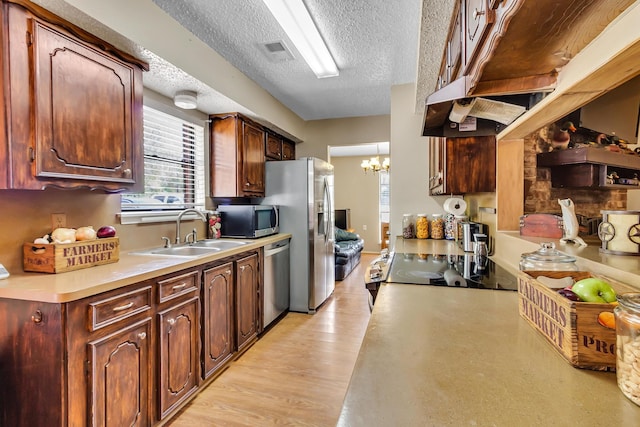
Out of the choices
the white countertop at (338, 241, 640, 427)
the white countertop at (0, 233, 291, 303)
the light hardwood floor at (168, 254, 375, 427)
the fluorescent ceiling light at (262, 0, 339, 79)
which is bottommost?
the light hardwood floor at (168, 254, 375, 427)

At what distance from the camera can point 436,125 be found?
6.47 ft

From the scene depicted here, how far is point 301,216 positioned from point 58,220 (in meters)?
2.14

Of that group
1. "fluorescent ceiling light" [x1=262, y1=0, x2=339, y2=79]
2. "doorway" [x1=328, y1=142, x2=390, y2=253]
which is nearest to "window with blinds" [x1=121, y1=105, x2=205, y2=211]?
"fluorescent ceiling light" [x1=262, y1=0, x2=339, y2=79]

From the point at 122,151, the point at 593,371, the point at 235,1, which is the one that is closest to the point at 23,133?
the point at 122,151

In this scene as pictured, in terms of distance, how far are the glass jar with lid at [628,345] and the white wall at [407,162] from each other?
9.70ft

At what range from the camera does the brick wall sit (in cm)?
191

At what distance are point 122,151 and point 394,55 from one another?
7.48ft

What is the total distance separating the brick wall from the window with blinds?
2667mm

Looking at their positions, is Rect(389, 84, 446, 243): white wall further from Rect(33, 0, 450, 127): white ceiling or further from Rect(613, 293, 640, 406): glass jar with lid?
Rect(613, 293, 640, 406): glass jar with lid

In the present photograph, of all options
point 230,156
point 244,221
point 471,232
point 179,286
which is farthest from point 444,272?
point 230,156

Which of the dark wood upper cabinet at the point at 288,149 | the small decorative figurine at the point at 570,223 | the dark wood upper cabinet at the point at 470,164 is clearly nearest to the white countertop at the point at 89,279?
the dark wood upper cabinet at the point at 470,164

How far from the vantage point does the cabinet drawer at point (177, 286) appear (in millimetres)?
1721

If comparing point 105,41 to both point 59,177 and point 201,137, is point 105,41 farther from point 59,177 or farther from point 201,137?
point 201,137

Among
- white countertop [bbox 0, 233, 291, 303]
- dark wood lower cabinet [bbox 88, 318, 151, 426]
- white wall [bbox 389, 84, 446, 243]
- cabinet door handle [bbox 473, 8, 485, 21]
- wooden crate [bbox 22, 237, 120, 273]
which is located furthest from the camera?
white wall [bbox 389, 84, 446, 243]
